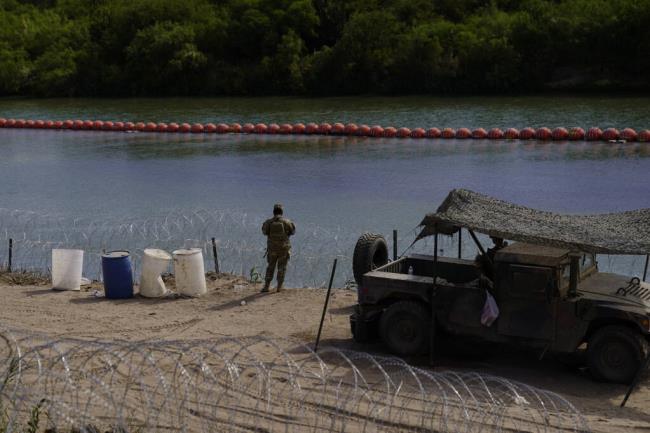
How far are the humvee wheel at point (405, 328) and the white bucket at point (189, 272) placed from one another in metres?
5.21

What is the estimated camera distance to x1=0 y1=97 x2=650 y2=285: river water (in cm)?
2366

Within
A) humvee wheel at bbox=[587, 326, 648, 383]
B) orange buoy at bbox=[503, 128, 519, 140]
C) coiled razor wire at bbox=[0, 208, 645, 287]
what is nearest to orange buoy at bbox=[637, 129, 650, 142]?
orange buoy at bbox=[503, 128, 519, 140]

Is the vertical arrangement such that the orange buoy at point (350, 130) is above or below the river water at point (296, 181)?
above

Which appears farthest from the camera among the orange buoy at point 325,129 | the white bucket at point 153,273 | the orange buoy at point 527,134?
the orange buoy at point 325,129

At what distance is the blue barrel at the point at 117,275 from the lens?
17.9 metres

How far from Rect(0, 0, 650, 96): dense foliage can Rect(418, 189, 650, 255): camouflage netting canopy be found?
191 ft

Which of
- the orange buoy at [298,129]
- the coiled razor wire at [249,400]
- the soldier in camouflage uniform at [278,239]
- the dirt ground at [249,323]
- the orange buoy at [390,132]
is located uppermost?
the orange buoy at [390,132]

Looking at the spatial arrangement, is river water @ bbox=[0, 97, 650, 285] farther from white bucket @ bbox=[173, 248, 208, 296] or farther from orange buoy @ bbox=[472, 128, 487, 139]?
white bucket @ bbox=[173, 248, 208, 296]

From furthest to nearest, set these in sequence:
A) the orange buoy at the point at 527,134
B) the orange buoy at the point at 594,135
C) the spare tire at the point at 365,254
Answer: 1. the orange buoy at the point at 527,134
2. the orange buoy at the point at 594,135
3. the spare tire at the point at 365,254

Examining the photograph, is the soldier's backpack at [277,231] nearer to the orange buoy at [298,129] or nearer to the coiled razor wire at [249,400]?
the coiled razor wire at [249,400]

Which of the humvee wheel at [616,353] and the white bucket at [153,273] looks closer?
the humvee wheel at [616,353]

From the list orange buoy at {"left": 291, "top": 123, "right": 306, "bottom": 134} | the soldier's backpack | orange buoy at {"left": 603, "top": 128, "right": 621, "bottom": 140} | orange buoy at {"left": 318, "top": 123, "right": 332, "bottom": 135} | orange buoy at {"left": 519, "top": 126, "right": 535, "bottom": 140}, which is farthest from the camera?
orange buoy at {"left": 291, "top": 123, "right": 306, "bottom": 134}

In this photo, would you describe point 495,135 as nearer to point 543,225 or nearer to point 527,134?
point 527,134

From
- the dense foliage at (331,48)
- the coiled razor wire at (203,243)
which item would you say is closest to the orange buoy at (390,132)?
the coiled razor wire at (203,243)
